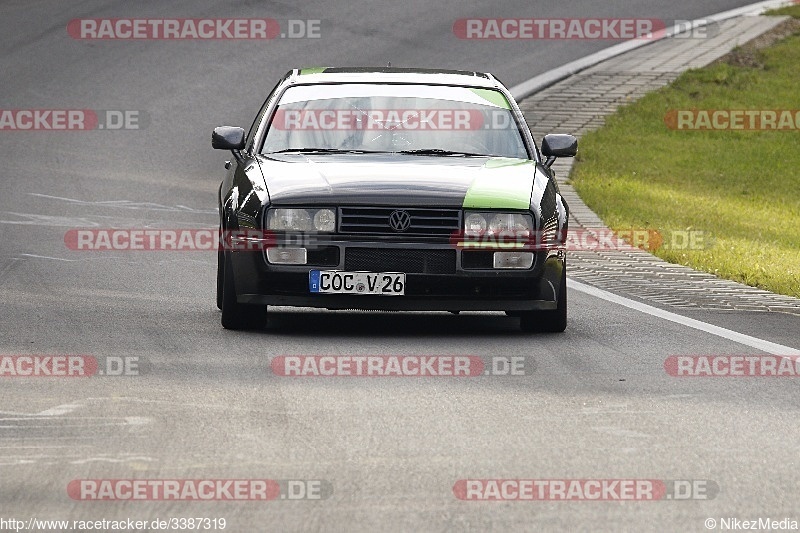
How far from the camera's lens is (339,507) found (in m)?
5.96

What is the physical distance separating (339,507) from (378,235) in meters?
4.15

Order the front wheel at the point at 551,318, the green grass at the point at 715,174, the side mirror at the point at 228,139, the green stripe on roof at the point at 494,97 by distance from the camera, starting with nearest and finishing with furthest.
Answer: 1. the front wheel at the point at 551,318
2. the side mirror at the point at 228,139
3. the green stripe on roof at the point at 494,97
4. the green grass at the point at 715,174

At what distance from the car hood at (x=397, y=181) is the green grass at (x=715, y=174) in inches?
133

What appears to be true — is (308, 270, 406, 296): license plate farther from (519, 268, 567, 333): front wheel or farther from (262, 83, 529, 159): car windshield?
(262, 83, 529, 159): car windshield

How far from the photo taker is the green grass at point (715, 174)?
15172 millimetres

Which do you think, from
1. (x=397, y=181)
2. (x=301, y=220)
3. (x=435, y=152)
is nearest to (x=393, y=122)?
(x=435, y=152)

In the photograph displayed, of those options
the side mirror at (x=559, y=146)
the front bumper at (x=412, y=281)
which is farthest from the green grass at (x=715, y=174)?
the front bumper at (x=412, y=281)

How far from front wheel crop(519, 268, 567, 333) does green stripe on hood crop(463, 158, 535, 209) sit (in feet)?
1.88

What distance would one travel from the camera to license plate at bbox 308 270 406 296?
9.98 metres

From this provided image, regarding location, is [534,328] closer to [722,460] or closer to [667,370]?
[667,370]

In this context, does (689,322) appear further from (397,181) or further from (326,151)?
(326,151)

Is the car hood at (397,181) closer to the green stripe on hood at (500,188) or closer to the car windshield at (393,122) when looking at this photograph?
the green stripe on hood at (500,188)

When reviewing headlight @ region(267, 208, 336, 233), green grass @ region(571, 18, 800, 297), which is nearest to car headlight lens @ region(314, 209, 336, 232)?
headlight @ region(267, 208, 336, 233)

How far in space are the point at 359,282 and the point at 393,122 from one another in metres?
1.73
